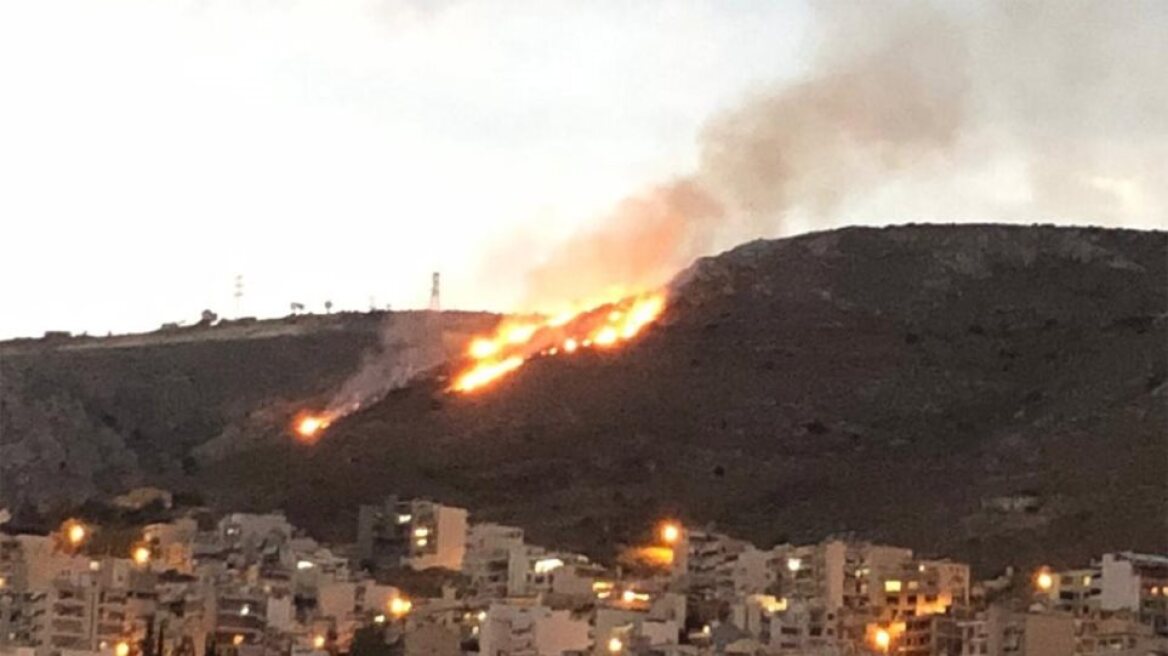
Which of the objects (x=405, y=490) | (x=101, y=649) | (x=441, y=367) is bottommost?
(x=101, y=649)

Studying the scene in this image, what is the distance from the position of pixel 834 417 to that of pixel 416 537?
81.7ft

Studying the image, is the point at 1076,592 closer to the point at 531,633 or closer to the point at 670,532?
the point at 531,633

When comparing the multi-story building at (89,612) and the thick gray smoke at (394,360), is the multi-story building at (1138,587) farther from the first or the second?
the thick gray smoke at (394,360)

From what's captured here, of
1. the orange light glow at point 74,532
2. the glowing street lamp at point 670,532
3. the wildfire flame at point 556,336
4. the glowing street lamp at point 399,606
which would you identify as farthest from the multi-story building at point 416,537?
the wildfire flame at point 556,336

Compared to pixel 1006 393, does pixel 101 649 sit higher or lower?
lower

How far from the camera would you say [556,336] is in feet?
345

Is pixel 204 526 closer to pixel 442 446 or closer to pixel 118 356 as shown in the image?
pixel 442 446

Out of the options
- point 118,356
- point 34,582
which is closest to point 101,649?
point 34,582

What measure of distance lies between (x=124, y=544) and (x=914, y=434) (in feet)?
103

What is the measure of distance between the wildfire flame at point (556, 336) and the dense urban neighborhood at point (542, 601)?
30340 millimetres

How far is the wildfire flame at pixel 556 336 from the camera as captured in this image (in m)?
100

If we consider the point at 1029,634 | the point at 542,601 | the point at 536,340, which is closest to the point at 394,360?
the point at 536,340

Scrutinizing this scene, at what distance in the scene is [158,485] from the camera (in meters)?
86.6

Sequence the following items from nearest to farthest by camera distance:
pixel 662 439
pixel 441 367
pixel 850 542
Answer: pixel 850 542 < pixel 662 439 < pixel 441 367
